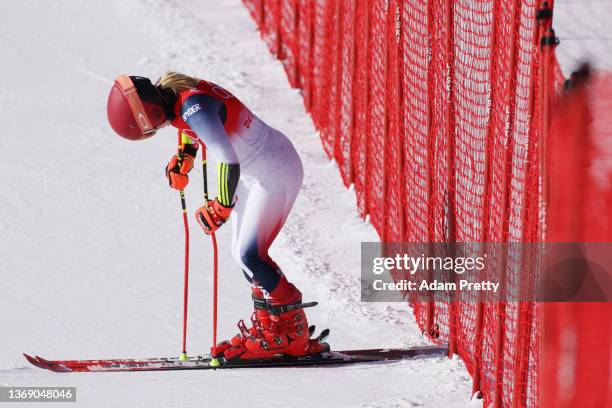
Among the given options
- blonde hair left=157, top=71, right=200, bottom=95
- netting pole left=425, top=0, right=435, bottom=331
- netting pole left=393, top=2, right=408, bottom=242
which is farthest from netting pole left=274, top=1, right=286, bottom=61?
blonde hair left=157, top=71, right=200, bottom=95

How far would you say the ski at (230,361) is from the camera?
6.48 metres

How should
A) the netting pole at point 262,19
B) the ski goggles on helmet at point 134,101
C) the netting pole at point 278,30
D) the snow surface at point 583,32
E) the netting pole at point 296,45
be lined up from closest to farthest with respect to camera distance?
the ski goggles on helmet at point 134,101
the netting pole at point 296,45
the snow surface at point 583,32
the netting pole at point 278,30
the netting pole at point 262,19

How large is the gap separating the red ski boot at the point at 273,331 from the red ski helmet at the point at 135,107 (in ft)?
3.82

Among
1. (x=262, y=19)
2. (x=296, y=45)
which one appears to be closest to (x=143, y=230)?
(x=296, y=45)

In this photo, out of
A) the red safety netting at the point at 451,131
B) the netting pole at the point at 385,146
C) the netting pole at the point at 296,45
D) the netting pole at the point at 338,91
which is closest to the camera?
the red safety netting at the point at 451,131

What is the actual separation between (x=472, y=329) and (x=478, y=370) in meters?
0.43

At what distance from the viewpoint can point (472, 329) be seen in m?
6.52

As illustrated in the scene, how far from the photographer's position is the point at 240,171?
618 centimetres

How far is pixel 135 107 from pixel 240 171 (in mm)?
681

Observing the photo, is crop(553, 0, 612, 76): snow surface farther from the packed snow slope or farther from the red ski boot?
the red ski boot

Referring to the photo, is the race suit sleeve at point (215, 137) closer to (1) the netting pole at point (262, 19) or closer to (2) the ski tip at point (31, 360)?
(2) the ski tip at point (31, 360)

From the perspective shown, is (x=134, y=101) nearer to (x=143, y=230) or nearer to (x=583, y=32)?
(x=143, y=230)

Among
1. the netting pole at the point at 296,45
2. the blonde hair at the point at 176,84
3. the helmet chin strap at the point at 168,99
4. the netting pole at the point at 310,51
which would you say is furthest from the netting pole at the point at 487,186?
Result: the netting pole at the point at 296,45

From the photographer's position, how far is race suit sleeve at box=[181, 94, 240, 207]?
5.85 metres
